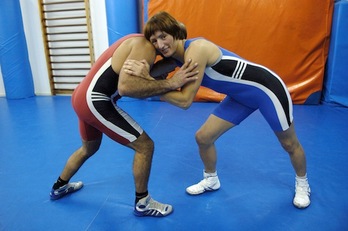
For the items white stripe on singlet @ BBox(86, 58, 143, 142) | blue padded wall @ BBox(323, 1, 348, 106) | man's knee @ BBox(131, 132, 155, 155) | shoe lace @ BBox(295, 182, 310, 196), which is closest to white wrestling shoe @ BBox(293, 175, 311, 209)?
shoe lace @ BBox(295, 182, 310, 196)

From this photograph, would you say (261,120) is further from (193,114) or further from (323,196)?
(323,196)

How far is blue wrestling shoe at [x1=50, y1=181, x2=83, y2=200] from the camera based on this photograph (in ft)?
6.64

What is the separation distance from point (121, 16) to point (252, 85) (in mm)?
3286

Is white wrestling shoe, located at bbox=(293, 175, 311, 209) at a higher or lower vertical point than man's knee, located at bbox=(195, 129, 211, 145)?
lower

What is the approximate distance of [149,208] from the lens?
5.94ft

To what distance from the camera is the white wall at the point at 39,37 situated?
16.5 feet

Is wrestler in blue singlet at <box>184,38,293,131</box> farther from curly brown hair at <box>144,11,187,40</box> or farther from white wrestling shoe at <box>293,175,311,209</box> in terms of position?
white wrestling shoe at <box>293,175,311,209</box>

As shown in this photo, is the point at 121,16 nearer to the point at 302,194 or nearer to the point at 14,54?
the point at 14,54

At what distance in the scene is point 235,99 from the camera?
1853mm

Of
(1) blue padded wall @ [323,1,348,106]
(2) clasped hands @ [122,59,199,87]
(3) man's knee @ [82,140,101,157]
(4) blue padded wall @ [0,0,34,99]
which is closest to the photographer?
(2) clasped hands @ [122,59,199,87]

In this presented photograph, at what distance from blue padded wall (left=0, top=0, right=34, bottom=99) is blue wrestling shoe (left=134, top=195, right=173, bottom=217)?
4370 mm

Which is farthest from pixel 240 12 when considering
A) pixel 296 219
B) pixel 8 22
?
pixel 8 22

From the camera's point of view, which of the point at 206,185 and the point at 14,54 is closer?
the point at 206,185

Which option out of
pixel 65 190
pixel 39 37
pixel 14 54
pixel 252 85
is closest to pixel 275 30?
pixel 252 85
